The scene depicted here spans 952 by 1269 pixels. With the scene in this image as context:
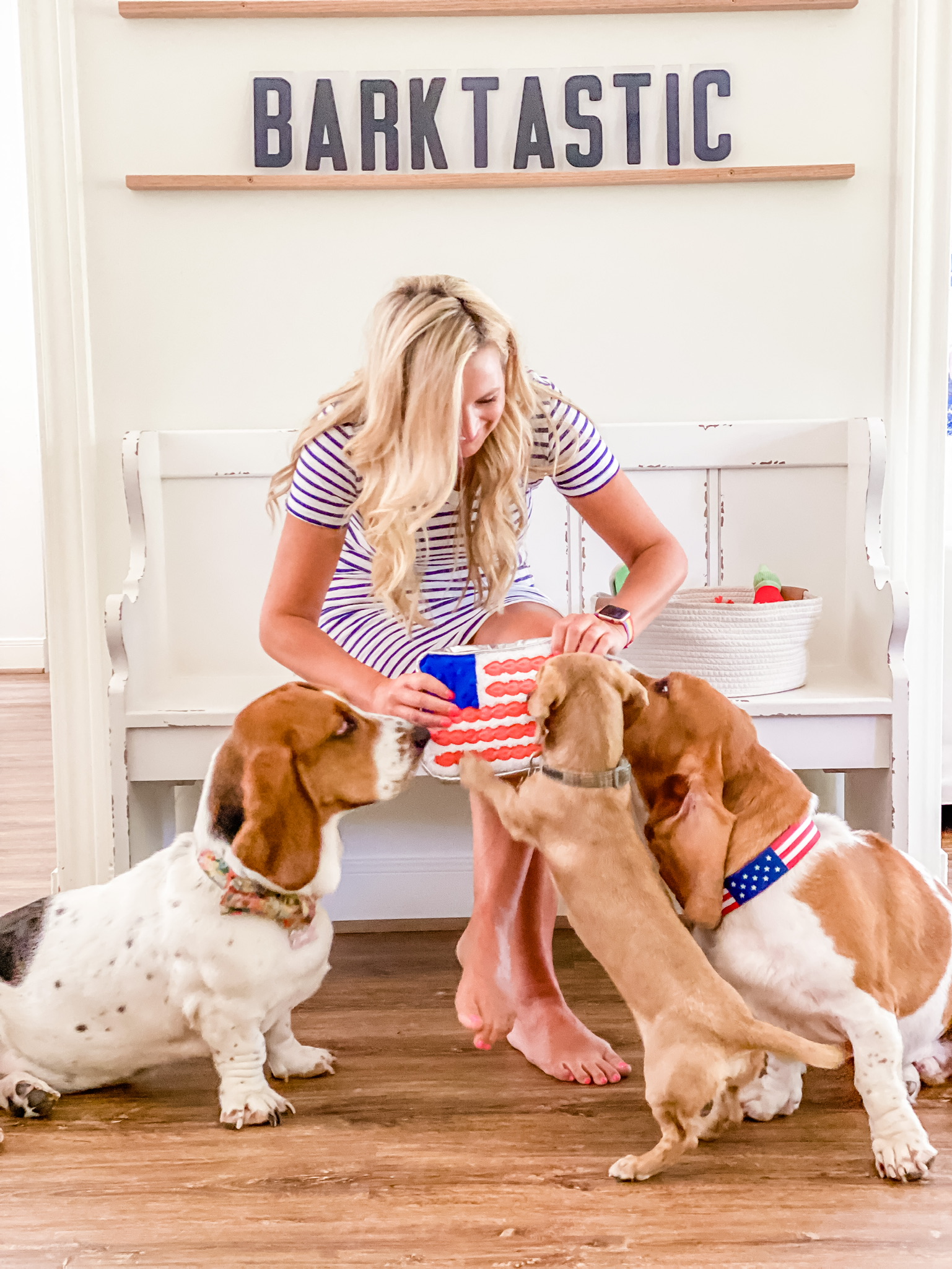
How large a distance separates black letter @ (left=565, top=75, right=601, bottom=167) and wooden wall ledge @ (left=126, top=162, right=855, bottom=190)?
5 centimetres

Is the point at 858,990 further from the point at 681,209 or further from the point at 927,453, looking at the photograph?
the point at 681,209

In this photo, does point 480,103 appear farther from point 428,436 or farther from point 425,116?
point 428,436

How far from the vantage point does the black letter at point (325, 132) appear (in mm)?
2105

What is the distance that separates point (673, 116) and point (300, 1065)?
1.75 m

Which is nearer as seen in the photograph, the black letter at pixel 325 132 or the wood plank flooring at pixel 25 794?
the black letter at pixel 325 132

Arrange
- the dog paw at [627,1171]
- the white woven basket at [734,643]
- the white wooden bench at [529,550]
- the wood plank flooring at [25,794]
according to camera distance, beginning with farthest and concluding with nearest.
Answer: the wood plank flooring at [25,794], the white wooden bench at [529,550], the white woven basket at [734,643], the dog paw at [627,1171]

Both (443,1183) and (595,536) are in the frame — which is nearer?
(443,1183)

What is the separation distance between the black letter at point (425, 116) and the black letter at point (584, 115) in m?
0.23

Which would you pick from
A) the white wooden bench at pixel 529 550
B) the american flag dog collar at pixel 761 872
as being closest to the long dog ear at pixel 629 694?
the american flag dog collar at pixel 761 872

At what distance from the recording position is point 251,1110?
4.47 feet

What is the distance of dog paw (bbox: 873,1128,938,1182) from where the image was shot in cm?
121

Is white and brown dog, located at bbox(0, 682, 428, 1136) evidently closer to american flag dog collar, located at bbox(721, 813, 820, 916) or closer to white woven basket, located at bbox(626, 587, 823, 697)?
american flag dog collar, located at bbox(721, 813, 820, 916)

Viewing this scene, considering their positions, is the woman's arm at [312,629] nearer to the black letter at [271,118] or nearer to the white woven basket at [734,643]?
the white woven basket at [734,643]

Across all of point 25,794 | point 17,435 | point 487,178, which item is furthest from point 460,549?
point 17,435
